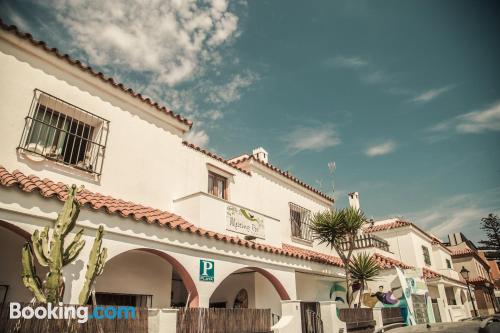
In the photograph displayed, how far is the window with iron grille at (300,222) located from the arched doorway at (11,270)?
11.1 m

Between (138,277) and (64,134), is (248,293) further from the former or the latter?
(64,134)

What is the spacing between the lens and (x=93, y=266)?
572 centimetres

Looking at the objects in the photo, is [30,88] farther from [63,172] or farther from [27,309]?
[27,309]

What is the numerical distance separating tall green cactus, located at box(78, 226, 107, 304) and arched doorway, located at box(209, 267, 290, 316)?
274 inches

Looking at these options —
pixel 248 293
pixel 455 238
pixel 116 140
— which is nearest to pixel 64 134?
pixel 116 140

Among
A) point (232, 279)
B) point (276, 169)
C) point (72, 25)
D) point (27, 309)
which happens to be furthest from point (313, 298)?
point (72, 25)

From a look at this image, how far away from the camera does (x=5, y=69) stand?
7.50 metres

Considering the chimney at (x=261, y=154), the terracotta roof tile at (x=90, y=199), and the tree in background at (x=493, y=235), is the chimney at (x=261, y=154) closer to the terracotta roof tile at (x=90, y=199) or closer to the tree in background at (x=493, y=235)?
the terracotta roof tile at (x=90, y=199)

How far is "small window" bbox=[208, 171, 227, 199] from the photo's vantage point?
40.6ft

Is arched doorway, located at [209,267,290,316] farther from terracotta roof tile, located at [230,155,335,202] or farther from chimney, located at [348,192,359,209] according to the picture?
chimney, located at [348,192,359,209]

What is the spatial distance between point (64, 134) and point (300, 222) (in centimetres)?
1132

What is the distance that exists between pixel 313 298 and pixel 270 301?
10.2 ft

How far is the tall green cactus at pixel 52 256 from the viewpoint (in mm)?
4938

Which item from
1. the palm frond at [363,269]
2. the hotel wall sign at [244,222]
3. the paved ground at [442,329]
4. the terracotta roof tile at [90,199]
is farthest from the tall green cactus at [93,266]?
the palm frond at [363,269]
